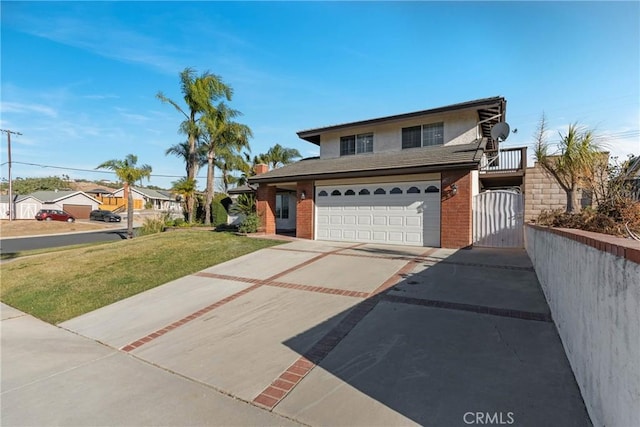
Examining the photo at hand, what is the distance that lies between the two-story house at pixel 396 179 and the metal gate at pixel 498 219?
1.43 ft

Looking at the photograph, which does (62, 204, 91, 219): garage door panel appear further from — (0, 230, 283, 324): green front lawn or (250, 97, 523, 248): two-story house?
(250, 97, 523, 248): two-story house

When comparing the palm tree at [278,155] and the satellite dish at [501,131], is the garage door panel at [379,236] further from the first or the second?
the palm tree at [278,155]

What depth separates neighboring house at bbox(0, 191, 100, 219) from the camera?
47625 millimetres

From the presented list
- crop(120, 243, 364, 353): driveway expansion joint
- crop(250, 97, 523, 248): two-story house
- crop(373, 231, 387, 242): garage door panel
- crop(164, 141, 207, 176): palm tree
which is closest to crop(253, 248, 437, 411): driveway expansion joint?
crop(120, 243, 364, 353): driveway expansion joint

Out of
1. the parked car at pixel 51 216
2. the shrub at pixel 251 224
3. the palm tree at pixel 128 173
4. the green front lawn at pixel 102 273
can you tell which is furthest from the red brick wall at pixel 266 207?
the parked car at pixel 51 216

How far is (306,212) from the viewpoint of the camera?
15.2 metres

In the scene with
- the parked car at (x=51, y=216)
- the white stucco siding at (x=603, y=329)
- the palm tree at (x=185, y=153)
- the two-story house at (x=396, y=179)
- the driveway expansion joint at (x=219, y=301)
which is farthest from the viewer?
the parked car at (x=51, y=216)

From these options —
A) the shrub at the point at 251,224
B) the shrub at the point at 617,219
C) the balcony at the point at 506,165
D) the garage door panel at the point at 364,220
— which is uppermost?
the balcony at the point at 506,165

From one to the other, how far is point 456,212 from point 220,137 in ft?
64.4

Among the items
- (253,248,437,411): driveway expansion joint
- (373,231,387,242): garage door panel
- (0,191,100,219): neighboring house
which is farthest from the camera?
(0,191,100,219): neighboring house

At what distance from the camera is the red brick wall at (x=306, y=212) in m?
15.1

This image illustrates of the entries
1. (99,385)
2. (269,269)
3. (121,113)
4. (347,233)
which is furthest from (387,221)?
(121,113)

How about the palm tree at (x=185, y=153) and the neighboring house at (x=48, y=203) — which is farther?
the neighboring house at (x=48, y=203)

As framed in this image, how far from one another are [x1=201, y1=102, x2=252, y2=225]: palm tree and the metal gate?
1895cm
